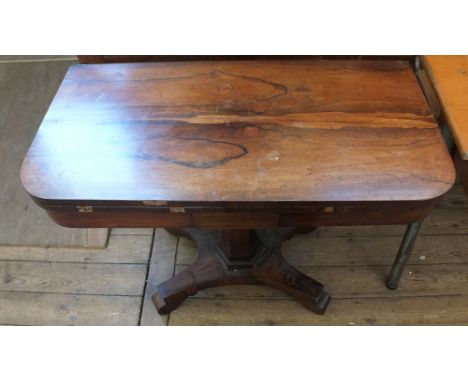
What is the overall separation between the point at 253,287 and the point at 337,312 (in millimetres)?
298

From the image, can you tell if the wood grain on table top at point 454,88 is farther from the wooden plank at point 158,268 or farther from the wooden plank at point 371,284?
the wooden plank at point 158,268

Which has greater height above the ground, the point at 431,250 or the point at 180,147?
the point at 180,147

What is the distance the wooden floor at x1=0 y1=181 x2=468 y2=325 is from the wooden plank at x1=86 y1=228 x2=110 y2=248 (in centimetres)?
2

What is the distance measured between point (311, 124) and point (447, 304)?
2.80ft

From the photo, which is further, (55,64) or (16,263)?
(55,64)

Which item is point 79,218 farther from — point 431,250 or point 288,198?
point 431,250

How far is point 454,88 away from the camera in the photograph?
45.3 inches

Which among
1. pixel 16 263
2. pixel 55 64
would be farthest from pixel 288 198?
pixel 55 64

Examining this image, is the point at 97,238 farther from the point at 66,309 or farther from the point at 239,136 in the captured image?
the point at 239,136

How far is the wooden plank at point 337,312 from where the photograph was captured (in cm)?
136

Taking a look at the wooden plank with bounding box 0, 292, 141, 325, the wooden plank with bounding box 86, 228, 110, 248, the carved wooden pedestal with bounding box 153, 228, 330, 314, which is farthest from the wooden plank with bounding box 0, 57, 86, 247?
the carved wooden pedestal with bounding box 153, 228, 330, 314

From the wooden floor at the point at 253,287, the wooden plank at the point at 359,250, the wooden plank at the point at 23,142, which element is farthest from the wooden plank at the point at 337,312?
the wooden plank at the point at 23,142

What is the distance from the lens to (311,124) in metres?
1.01

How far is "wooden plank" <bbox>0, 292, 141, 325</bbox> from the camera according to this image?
1396 mm
